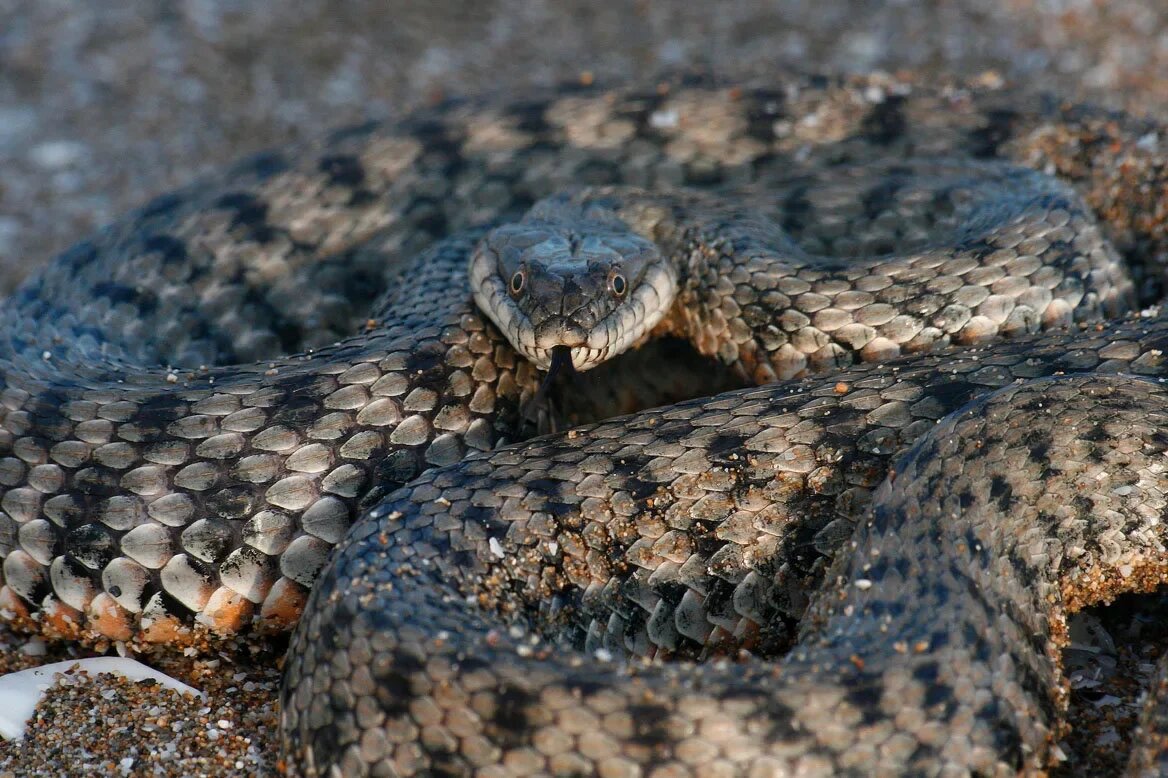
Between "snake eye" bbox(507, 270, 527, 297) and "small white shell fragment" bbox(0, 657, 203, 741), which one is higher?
"snake eye" bbox(507, 270, 527, 297)

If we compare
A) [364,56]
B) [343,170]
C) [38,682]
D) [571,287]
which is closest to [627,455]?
[571,287]

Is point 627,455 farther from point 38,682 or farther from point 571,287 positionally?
point 38,682

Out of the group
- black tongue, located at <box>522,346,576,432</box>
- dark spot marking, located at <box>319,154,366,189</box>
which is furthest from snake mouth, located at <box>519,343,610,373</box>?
dark spot marking, located at <box>319,154,366,189</box>

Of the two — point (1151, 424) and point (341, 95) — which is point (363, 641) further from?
point (341, 95)

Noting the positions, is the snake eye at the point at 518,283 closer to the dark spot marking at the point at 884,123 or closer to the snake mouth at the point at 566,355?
the snake mouth at the point at 566,355

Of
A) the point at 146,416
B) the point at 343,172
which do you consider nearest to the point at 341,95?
the point at 343,172

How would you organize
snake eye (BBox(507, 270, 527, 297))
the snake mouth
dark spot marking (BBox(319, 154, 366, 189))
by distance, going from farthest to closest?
1. dark spot marking (BBox(319, 154, 366, 189))
2. snake eye (BBox(507, 270, 527, 297))
3. the snake mouth

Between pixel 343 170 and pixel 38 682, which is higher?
pixel 343 170

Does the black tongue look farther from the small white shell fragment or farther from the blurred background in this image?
the blurred background
